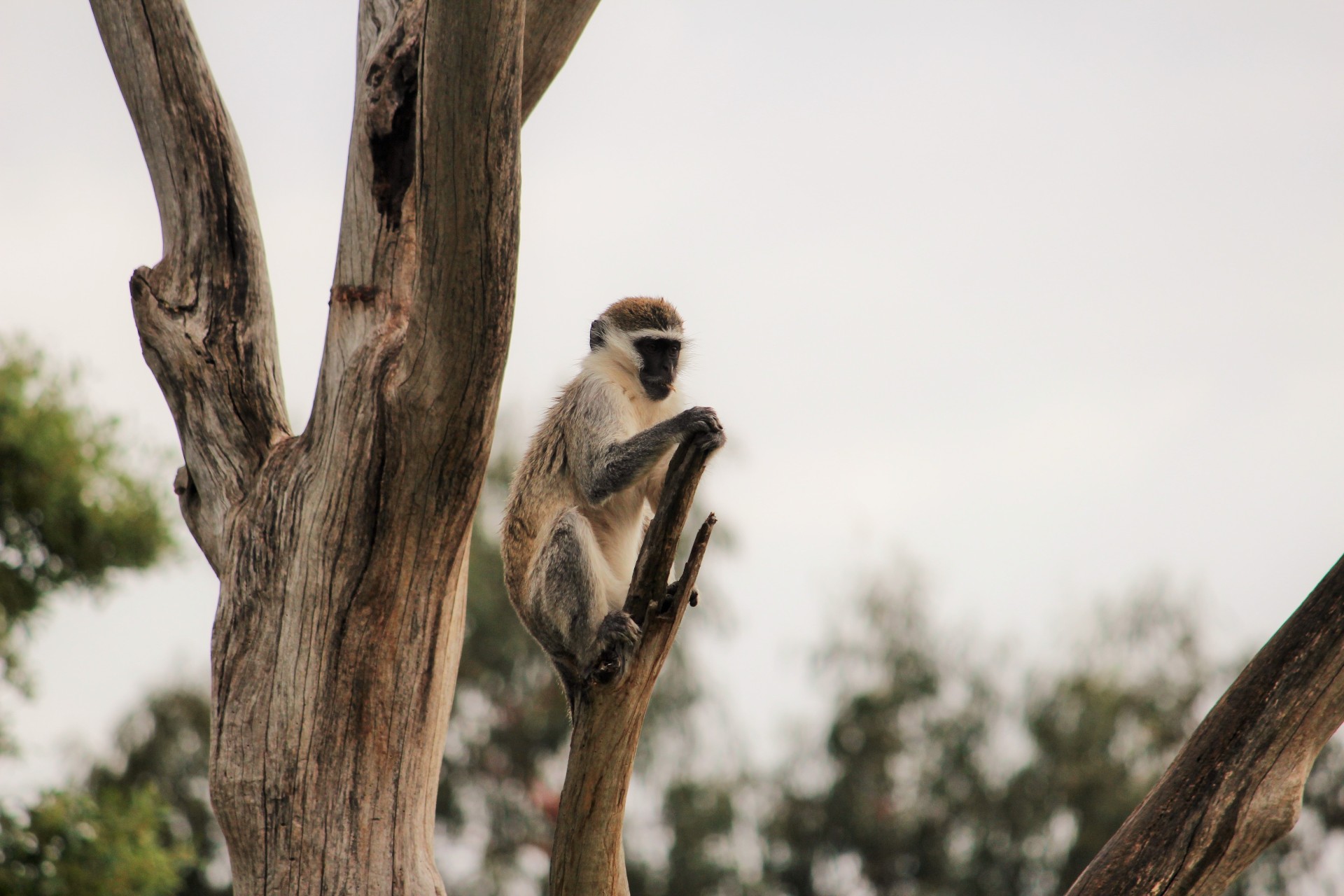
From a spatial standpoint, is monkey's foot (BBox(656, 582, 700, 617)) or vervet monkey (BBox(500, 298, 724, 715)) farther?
vervet monkey (BBox(500, 298, 724, 715))

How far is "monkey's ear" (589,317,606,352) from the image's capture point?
534 cm

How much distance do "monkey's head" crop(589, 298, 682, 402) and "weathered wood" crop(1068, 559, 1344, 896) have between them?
263cm

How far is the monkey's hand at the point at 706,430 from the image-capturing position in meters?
3.62

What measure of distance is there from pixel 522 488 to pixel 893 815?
10830mm

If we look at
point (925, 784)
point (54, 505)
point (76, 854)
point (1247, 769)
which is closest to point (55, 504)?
point (54, 505)

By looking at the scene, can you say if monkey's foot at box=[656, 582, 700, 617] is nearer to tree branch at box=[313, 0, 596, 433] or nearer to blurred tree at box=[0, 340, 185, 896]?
tree branch at box=[313, 0, 596, 433]

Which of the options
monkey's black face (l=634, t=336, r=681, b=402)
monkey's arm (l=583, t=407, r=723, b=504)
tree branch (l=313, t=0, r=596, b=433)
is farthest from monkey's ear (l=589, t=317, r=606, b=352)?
tree branch (l=313, t=0, r=596, b=433)

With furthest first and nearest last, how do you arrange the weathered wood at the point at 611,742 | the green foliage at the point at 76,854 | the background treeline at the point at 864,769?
the background treeline at the point at 864,769 < the green foliage at the point at 76,854 < the weathered wood at the point at 611,742

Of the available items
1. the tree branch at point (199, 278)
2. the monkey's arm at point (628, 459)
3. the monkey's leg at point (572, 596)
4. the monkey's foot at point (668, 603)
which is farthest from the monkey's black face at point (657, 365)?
the monkey's foot at point (668, 603)

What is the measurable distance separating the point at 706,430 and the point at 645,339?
1.60m

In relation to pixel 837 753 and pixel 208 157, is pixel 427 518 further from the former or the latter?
pixel 837 753

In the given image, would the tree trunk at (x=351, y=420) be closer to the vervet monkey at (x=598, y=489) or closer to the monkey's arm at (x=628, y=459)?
the vervet monkey at (x=598, y=489)

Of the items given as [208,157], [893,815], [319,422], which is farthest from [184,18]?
→ [893,815]

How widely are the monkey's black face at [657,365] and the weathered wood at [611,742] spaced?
1.52 m
